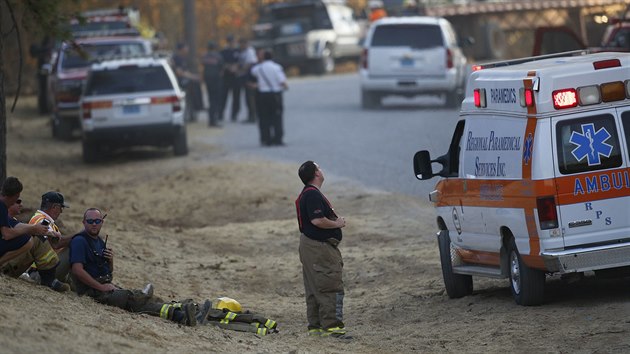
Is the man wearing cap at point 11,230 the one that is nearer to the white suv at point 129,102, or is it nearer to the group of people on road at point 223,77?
the white suv at point 129,102

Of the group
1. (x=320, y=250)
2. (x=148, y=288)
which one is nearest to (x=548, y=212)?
(x=320, y=250)

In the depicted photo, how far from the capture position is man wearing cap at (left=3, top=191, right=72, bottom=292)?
11.3 meters

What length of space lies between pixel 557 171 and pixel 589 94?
0.75 meters

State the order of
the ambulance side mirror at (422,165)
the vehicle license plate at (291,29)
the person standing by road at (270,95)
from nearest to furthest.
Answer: the ambulance side mirror at (422,165)
the person standing by road at (270,95)
the vehicle license plate at (291,29)

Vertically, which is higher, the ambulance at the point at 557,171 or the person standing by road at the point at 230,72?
the ambulance at the point at 557,171

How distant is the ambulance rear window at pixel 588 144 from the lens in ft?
36.6

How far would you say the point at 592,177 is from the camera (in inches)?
439

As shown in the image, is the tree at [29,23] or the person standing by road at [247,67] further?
the person standing by road at [247,67]

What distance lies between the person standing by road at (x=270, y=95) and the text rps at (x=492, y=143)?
14.4 meters

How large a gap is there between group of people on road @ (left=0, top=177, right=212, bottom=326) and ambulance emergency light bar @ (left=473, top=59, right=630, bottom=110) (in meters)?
3.16

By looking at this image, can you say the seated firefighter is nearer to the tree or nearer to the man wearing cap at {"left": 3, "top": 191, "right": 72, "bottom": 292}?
the man wearing cap at {"left": 3, "top": 191, "right": 72, "bottom": 292}

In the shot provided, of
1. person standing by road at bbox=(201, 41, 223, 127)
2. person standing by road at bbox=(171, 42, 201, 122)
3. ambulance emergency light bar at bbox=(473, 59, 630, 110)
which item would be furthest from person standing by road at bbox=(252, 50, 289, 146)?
ambulance emergency light bar at bbox=(473, 59, 630, 110)

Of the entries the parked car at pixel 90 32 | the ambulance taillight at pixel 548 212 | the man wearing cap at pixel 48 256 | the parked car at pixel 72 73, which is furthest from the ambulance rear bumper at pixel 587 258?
the parked car at pixel 90 32

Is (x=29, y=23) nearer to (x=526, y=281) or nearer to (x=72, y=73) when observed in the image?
(x=526, y=281)
